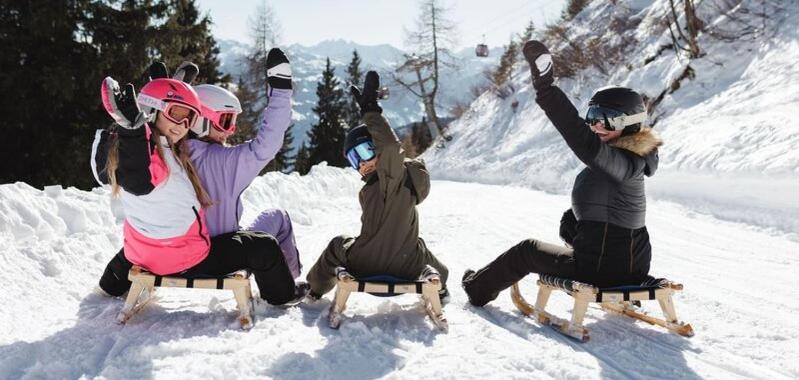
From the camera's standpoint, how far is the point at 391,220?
3516 millimetres

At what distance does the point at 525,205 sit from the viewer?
10.0 meters

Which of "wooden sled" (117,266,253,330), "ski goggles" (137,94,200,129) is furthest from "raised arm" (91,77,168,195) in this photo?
"wooden sled" (117,266,253,330)

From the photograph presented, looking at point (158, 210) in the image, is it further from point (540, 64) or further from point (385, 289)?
point (540, 64)

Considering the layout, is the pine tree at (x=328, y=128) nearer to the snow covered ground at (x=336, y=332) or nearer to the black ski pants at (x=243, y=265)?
the snow covered ground at (x=336, y=332)

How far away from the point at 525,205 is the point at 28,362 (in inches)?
332

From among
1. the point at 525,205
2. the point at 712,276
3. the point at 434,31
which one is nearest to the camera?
the point at 712,276

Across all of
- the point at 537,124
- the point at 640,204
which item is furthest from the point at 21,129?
the point at 537,124

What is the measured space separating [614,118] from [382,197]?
4.81 feet

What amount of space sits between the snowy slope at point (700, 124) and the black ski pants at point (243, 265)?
6.48 metres

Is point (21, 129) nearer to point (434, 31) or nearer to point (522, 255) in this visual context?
point (522, 255)

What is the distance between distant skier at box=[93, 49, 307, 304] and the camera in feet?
10.1

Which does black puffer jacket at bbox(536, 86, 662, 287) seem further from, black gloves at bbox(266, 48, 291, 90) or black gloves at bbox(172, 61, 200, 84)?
black gloves at bbox(172, 61, 200, 84)

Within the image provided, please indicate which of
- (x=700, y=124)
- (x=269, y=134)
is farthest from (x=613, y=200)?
(x=700, y=124)

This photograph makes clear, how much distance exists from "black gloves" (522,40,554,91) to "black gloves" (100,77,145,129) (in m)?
2.03
